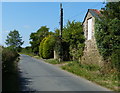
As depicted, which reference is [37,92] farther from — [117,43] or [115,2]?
[115,2]

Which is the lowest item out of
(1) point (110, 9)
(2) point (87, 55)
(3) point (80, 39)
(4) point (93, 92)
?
(4) point (93, 92)

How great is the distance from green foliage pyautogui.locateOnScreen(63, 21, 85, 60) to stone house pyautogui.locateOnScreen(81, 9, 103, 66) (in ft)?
2.04

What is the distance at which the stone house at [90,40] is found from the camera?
17.4 m

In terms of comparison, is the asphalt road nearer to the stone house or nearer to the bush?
the bush

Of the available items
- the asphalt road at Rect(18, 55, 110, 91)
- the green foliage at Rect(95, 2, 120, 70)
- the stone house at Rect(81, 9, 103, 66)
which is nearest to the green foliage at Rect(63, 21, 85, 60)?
the stone house at Rect(81, 9, 103, 66)

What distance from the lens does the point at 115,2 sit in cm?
1418

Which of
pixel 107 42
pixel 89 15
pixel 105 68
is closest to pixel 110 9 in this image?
pixel 107 42

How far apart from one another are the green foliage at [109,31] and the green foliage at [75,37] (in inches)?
220

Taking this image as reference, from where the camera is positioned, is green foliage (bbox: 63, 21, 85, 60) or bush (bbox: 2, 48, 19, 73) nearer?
bush (bbox: 2, 48, 19, 73)

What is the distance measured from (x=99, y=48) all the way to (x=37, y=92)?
849 centimetres

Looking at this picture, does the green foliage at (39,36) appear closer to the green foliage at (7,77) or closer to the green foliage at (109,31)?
the green foliage at (109,31)

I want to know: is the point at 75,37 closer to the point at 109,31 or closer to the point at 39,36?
the point at 109,31

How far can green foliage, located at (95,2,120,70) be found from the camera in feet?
45.7

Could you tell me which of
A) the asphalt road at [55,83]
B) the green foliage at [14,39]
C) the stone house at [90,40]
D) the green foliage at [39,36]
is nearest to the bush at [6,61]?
the asphalt road at [55,83]
